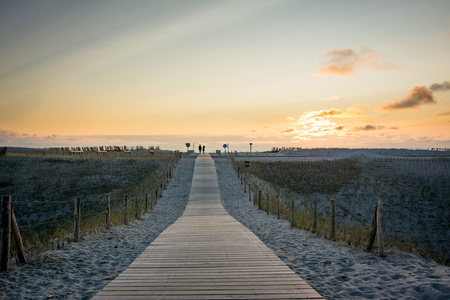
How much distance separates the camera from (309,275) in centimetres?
748

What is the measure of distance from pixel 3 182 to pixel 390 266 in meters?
34.6

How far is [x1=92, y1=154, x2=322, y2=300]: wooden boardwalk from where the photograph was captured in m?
5.42

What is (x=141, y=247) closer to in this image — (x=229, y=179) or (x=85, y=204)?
(x=85, y=204)

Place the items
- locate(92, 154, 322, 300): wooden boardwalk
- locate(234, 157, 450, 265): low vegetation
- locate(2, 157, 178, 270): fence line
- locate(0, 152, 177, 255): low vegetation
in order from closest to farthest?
locate(92, 154, 322, 300): wooden boardwalk
locate(2, 157, 178, 270): fence line
locate(234, 157, 450, 265): low vegetation
locate(0, 152, 177, 255): low vegetation

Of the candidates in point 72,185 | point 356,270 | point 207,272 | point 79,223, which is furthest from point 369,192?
point 207,272

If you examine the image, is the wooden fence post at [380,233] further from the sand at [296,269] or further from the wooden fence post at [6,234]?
the wooden fence post at [6,234]

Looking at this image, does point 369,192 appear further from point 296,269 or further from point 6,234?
point 6,234

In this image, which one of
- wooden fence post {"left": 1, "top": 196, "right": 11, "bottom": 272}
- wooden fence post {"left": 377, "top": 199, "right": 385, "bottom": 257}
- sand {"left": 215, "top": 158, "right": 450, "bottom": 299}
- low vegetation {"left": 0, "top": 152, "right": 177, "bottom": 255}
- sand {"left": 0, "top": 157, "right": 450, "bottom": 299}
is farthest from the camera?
low vegetation {"left": 0, "top": 152, "right": 177, "bottom": 255}

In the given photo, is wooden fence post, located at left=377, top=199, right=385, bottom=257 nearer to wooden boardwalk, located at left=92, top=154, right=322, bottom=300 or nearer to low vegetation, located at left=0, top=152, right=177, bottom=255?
wooden boardwalk, located at left=92, top=154, right=322, bottom=300

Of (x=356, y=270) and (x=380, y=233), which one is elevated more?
(x=380, y=233)

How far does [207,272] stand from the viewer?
6.55 m

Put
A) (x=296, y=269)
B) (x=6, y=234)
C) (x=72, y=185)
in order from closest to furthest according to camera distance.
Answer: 1. (x=6, y=234)
2. (x=296, y=269)
3. (x=72, y=185)

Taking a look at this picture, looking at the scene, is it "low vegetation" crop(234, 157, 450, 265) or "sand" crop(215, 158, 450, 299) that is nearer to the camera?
"sand" crop(215, 158, 450, 299)

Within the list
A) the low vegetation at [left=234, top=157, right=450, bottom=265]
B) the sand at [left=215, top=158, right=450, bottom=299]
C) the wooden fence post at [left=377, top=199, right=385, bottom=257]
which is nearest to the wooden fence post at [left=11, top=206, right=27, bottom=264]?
the sand at [left=215, top=158, right=450, bottom=299]
